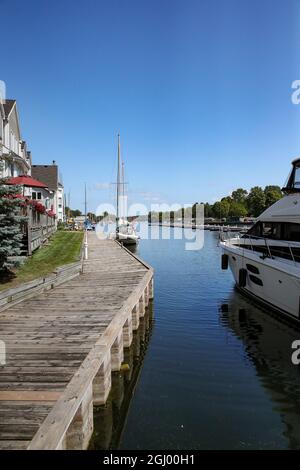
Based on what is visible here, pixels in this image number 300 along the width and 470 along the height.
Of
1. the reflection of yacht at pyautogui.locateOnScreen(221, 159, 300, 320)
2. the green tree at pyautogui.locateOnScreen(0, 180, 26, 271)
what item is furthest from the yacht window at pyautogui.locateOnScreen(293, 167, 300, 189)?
the green tree at pyautogui.locateOnScreen(0, 180, 26, 271)

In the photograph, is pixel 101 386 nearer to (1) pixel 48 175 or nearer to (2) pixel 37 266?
(2) pixel 37 266

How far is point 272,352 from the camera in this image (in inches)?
416

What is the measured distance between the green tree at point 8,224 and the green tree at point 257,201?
4142 inches

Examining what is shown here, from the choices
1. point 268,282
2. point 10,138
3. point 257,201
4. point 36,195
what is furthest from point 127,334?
point 257,201

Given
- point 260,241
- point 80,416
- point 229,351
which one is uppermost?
point 260,241

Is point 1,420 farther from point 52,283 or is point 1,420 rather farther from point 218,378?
point 52,283

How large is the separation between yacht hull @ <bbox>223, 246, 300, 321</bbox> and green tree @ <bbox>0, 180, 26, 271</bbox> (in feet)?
28.6

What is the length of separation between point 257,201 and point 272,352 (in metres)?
110

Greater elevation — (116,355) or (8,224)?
(8,224)
